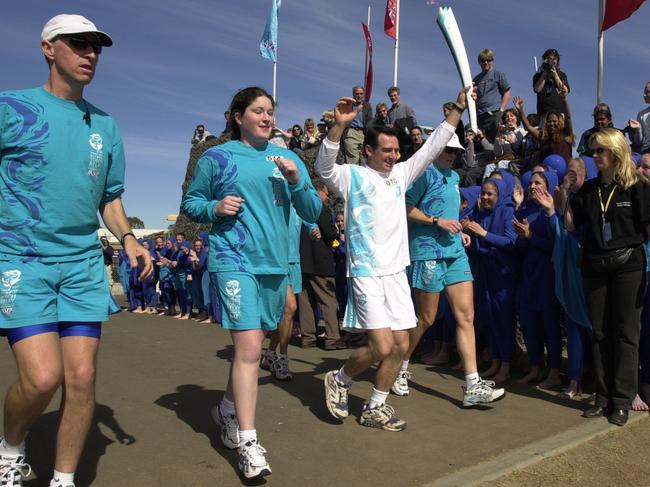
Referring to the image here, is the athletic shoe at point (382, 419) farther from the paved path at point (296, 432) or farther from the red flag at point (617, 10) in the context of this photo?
the red flag at point (617, 10)

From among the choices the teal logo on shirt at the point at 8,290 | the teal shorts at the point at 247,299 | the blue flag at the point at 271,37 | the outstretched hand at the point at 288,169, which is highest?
the blue flag at the point at 271,37

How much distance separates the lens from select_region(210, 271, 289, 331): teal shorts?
356 centimetres

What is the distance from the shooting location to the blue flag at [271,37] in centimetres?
1791

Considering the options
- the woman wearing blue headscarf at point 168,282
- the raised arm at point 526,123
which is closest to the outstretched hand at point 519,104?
the raised arm at point 526,123

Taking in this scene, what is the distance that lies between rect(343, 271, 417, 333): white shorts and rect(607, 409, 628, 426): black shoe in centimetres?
166

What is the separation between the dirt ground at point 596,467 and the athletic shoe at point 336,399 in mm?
1376

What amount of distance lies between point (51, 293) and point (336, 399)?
2331mm

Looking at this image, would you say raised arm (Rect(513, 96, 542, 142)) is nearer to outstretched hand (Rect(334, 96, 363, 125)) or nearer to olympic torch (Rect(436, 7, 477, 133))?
olympic torch (Rect(436, 7, 477, 133))

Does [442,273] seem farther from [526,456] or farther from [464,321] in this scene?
[526,456]

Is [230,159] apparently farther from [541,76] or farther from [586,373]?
[541,76]

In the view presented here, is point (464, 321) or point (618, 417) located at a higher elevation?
point (464, 321)

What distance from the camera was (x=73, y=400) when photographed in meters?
2.97

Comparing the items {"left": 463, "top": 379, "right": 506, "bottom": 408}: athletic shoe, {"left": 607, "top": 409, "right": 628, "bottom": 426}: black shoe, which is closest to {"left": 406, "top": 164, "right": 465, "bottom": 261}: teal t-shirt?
{"left": 463, "top": 379, "right": 506, "bottom": 408}: athletic shoe

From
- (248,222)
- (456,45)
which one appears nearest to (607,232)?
(248,222)
